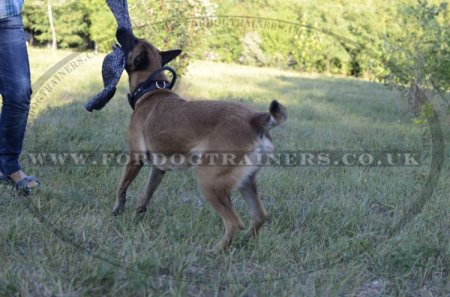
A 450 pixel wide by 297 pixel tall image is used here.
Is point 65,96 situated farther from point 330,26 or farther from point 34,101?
point 330,26

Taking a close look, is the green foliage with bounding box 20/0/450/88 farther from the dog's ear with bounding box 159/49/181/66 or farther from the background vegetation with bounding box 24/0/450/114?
the dog's ear with bounding box 159/49/181/66

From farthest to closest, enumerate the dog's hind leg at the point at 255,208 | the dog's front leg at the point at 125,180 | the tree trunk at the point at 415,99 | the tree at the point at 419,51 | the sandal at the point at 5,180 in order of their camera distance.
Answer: the tree trunk at the point at 415,99 < the tree at the point at 419,51 < the sandal at the point at 5,180 < the dog's front leg at the point at 125,180 < the dog's hind leg at the point at 255,208

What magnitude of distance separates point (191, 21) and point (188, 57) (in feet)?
3.88

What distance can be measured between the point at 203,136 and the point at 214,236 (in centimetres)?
74

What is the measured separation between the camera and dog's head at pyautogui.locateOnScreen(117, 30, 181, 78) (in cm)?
390

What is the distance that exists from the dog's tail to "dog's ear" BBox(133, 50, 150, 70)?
1.32 m

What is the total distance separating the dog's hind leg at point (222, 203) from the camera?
10.1 ft

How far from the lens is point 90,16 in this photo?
2820cm

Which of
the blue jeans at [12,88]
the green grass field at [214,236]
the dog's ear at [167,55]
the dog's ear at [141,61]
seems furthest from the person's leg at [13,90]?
the dog's ear at [167,55]

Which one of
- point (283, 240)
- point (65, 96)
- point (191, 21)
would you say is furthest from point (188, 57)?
point (283, 240)

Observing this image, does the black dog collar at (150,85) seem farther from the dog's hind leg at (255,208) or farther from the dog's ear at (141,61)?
the dog's hind leg at (255,208)

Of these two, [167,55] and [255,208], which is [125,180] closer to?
[255,208]

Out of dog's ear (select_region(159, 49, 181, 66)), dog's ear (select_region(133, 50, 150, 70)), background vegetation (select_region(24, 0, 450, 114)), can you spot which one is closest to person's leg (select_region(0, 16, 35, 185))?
dog's ear (select_region(133, 50, 150, 70))

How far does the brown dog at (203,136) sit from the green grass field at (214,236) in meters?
0.28
